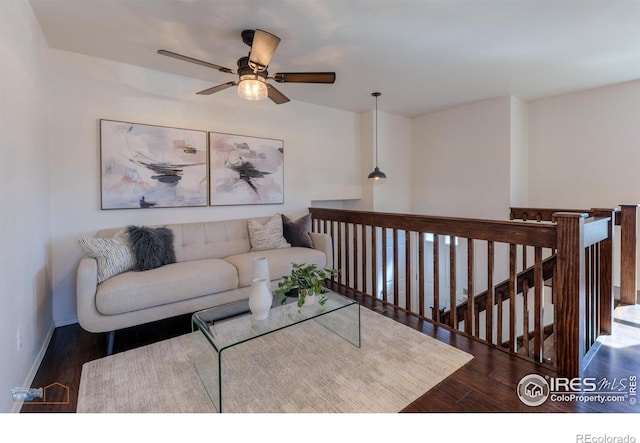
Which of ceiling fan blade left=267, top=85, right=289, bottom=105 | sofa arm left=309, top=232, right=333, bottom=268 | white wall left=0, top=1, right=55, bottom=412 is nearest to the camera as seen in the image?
white wall left=0, top=1, right=55, bottom=412

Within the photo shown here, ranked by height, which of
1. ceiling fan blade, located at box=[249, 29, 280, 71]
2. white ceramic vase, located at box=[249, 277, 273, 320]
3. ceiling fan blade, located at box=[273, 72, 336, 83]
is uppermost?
ceiling fan blade, located at box=[249, 29, 280, 71]

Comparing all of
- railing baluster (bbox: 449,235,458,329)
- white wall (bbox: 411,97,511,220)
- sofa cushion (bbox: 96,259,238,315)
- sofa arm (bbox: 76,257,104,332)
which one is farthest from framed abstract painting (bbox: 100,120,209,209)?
white wall (bbox: 411,97,511,220)

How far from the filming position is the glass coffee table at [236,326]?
162 centimetres

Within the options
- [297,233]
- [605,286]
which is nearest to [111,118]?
[297,233]

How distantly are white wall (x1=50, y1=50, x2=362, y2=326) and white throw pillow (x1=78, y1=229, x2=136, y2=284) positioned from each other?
613 millimetres

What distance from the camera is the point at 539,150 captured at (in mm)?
4332

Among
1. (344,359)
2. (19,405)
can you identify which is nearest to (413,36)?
(344,359)

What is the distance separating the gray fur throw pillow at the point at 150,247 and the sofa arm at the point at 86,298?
1.40 feet

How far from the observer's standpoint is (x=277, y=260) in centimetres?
301

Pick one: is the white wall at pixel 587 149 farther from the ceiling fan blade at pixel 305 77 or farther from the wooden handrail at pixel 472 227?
the ceiling fan blade at pixel 305 77

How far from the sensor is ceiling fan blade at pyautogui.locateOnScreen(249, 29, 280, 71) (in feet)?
6.32

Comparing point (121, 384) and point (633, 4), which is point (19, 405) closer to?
point (121, 384)

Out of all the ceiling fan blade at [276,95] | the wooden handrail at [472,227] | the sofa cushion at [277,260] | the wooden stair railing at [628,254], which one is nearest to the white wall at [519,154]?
the wooden stair railing at [628,254]

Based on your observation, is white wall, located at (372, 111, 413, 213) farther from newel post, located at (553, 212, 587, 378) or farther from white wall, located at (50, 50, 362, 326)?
newel post, located at (553, 212, 587, 378)
